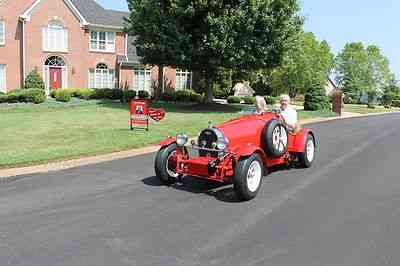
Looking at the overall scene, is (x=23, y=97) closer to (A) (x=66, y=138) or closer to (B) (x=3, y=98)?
(B) (x=3, y=98)

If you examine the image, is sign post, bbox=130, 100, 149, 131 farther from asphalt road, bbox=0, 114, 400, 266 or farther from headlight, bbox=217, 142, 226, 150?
headlight, bbox=217, 142, 226, 150

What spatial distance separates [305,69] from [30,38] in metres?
28.6

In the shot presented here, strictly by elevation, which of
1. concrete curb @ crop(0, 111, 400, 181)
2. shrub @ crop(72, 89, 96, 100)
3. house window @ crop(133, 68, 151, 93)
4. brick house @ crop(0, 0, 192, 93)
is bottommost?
concrete curb @ crop(0, 111, 400, 181)

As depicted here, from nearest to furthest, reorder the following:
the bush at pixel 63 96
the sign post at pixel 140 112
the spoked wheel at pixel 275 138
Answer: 1. the spoked wheel at pixel 275 138
2. the sign post at pixel 140 112
3. the bush at pixel 63 96

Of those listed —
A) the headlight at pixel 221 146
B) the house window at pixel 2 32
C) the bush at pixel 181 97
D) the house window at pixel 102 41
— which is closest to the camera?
the headlight at pixel 221 146

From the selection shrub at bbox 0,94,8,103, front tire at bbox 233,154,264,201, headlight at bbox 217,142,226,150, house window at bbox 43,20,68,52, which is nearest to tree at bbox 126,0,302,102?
shrub at bbox 0,94,8,103

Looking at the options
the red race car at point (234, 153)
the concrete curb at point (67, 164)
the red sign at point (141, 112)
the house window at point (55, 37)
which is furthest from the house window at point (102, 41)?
the red race car at point (234, 153)

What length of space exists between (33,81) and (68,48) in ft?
14.8

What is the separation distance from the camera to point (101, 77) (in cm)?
3862

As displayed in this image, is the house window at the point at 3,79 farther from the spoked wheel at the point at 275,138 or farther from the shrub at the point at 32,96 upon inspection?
the spoked wheel at the point at 275,138

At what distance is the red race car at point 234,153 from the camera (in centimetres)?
685

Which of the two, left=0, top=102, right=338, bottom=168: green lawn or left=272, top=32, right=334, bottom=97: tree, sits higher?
left=272, top=32, right=334, bottom=97: tree

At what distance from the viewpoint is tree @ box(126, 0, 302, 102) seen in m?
23.8

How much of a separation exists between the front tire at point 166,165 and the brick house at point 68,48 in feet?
99.2
